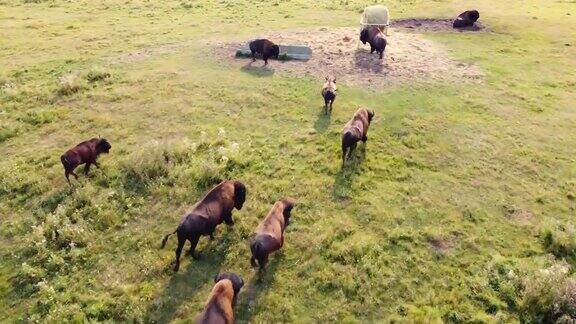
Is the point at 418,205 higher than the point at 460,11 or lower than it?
lower

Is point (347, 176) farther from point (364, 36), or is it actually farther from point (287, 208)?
point (364, 36)

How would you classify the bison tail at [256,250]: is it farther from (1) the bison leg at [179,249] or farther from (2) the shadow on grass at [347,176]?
(2) the shadow on grass at [347,176]

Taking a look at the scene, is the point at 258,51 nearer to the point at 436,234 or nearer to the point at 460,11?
the point at 436,234

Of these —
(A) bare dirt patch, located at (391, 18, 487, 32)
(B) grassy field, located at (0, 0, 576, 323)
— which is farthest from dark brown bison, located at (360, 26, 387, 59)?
(A) bare dirt patch, located at (391, 18, 487, 32)

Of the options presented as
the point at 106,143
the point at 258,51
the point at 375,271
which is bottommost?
the point at 375,271

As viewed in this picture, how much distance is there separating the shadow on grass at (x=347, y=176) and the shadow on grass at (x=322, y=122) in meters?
1.71

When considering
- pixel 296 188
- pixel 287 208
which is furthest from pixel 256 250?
pixel 296 188

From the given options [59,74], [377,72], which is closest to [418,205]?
[377,72]

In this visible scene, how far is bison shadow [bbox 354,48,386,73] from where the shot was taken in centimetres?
2088

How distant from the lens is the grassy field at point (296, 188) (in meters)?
10.3

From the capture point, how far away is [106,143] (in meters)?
14.9

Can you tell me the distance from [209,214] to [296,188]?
3.24 meters

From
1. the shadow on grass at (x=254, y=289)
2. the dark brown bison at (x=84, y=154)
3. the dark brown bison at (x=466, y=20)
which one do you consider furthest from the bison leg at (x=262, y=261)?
the dark brown bison at (x=466, y=20)

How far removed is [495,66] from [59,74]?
19.4m
